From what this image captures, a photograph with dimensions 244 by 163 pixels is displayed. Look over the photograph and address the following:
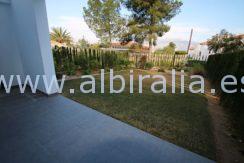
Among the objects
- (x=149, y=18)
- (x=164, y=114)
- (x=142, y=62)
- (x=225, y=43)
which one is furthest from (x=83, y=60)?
(x=225, y=43)

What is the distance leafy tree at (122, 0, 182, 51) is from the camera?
13.1 metres

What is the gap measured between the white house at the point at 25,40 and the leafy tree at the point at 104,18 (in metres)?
13.6

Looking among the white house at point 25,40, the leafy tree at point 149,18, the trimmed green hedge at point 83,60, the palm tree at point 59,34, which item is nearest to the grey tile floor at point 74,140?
the white house at point 25,40

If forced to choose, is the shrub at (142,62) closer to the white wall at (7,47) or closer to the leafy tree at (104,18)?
the white wall at (7,47)

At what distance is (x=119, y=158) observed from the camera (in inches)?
67.9

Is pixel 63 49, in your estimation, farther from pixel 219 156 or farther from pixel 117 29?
pixel 117 29

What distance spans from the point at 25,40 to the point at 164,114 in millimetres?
3966

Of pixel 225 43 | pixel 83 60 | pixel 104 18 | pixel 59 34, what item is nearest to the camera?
pixel 83 60

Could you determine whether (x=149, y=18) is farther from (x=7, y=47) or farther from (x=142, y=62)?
(x=7, y=47)

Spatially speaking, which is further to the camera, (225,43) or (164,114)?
(225,43)

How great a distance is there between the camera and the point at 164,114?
9.68 ft

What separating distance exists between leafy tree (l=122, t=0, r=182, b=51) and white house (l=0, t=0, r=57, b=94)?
11582 millimetres

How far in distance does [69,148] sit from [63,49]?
5327 millimetres

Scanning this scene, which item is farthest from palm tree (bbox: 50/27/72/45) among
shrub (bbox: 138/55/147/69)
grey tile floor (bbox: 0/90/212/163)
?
grey tile floor (bbox: 0/90/212/163)
